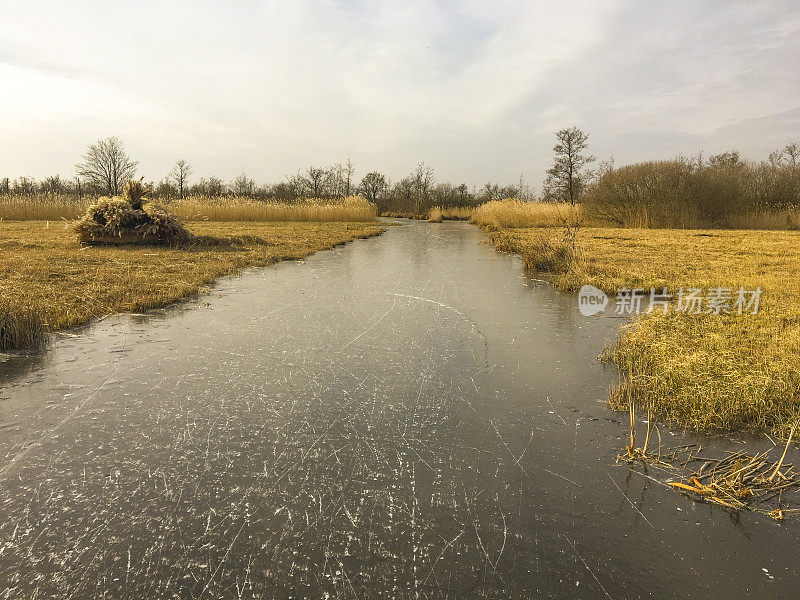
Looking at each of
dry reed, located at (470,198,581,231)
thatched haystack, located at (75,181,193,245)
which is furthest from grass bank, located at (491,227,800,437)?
dry reed, located at (470,198,581,231)

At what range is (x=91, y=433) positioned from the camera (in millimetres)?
2410

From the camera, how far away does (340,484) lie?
2.02m

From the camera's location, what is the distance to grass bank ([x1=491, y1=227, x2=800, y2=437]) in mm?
2727

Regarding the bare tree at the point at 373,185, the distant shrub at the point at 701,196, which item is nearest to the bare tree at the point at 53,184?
the bare tree at the point at 373,185

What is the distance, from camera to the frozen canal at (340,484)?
1532mm

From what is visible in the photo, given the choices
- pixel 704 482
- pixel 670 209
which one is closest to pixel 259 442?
pixel 704 482

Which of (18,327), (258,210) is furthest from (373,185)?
(18,327)

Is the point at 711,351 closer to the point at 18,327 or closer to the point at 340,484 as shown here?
the point at 340,484

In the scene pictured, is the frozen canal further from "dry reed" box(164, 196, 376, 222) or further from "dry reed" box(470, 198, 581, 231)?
"dry reed" box(164, 196, 376, 222)

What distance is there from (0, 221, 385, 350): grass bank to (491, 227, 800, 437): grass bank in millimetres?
4759

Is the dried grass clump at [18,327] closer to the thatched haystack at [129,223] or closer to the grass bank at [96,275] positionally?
the grass bank at [96,275]

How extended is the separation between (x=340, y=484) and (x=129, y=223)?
36.2 ft

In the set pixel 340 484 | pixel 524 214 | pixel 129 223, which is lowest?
pixel 340 484

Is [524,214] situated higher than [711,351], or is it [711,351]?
[524,214]
